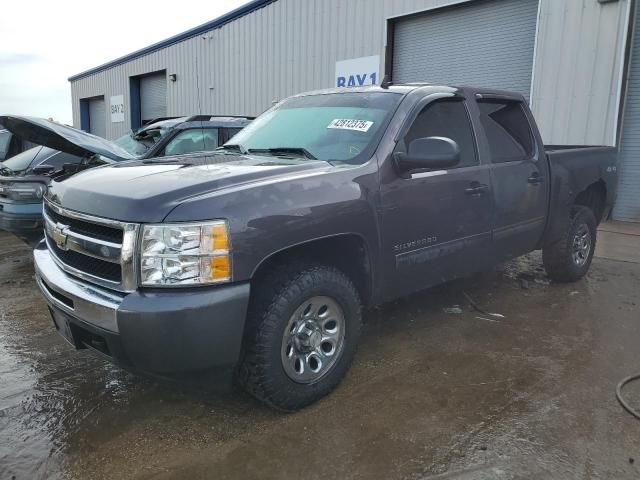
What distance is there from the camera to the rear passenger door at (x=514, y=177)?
4.27 metres

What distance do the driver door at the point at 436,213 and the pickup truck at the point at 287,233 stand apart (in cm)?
1

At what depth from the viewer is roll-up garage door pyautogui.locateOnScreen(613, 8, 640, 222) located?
8.38 m

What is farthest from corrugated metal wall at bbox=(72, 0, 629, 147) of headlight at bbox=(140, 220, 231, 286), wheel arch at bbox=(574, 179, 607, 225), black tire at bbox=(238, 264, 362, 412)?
headlight at bbox=(140, 220, 231, 286)

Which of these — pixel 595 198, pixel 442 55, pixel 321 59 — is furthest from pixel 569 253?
pixel 321 59

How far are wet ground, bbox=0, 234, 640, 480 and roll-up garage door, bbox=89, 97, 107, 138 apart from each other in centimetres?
2371

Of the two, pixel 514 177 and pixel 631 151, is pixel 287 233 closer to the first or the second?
pixel 514 177

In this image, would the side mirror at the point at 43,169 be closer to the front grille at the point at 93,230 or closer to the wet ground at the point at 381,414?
the wet ground at the point at 381,414

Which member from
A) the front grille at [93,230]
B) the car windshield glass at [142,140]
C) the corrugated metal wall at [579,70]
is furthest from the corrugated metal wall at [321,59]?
the front grille at [93,230]

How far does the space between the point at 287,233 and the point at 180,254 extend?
56 centimetres

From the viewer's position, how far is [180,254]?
2494 millimetres

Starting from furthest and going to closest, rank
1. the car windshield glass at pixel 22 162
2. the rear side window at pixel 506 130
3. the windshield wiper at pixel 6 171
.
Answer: the car windshield glass at pixel 22 162, the windshield wiper at pixel 6 171, the rear side window at pixel 506 130

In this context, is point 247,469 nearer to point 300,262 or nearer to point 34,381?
point 300,262

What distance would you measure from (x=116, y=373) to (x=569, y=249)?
4.24 m

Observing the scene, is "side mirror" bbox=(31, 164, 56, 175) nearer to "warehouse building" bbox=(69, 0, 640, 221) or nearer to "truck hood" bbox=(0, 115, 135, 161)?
"truck hood" bbox=(0, 115, 135, 161)
